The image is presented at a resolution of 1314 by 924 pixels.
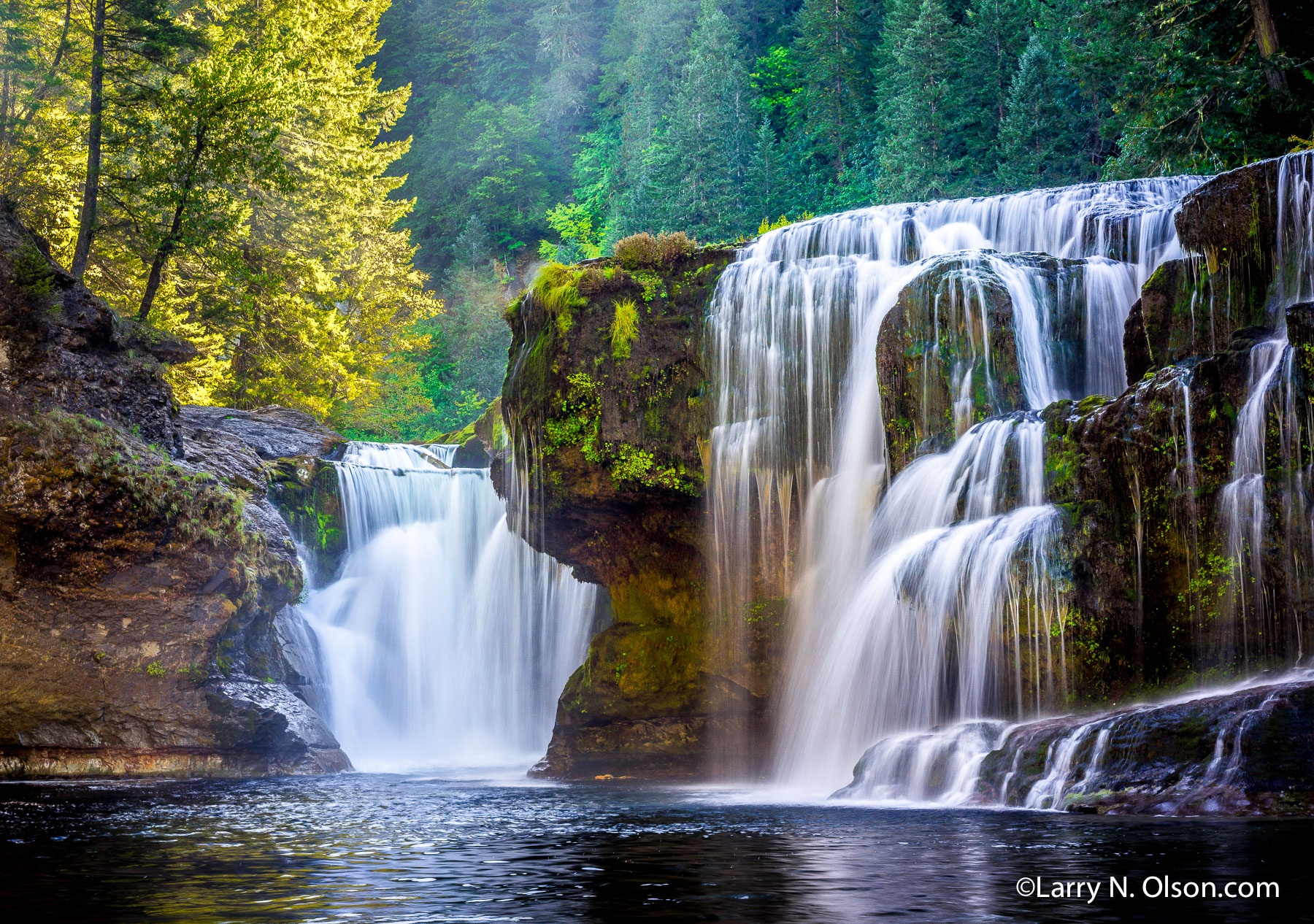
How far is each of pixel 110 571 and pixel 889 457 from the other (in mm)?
11676

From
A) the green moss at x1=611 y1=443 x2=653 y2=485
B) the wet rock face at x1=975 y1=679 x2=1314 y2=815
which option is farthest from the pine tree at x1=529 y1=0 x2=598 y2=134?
the wet rock face at x1=975 y1=679 x2=1314 y2=815

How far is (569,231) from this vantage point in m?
47.9

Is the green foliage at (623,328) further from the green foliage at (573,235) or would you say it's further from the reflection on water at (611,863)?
the green foliage at (573,235)

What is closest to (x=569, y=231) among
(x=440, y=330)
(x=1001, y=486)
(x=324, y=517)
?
(x=440, y=330)

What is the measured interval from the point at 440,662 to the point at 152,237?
10502 millimetres

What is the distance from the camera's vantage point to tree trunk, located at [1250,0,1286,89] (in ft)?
62.3

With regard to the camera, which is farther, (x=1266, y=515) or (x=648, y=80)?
(x=648, y=80)

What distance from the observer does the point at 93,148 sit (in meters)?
18.8

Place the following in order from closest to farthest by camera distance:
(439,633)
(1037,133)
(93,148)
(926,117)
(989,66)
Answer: (93,148), (439,633), (1037,133), (926,117), (989,66)

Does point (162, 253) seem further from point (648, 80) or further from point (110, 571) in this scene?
point (648, 80)

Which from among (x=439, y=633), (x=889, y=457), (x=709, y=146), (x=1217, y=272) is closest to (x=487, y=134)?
(x=709, y=146)

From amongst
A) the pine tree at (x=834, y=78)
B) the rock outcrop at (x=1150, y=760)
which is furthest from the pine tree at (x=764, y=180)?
the rock outcrop at (x=1150, y=760)

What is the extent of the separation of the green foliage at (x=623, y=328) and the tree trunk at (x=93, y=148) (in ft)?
29.8

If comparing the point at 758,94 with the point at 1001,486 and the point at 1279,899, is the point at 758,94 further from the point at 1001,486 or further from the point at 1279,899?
the point at 1279,899
